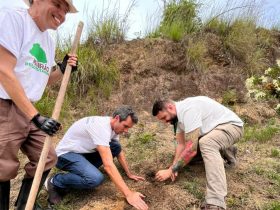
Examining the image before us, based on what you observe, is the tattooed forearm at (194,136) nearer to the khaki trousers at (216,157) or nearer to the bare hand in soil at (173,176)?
the khaki trousers at (216,157)

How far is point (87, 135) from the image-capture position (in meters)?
4.52

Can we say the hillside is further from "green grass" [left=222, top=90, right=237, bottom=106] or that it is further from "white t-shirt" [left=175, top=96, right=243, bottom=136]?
"white t-shirt" [left=175, top=96, right=243, bottom=136]

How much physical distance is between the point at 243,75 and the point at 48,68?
578cm

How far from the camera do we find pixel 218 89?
7961 mm

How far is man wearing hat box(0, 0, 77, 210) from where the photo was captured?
303cm

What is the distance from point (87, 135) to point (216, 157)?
138 centimetres

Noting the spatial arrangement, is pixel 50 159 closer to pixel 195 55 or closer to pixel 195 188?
pixel 195 188

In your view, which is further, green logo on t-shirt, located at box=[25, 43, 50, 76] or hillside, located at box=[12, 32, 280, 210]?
hillside, located at box=[12, 32, 280, 210]

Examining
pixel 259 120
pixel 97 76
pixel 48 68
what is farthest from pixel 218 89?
pixel 48 68

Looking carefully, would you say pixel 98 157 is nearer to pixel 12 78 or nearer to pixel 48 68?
pixel 48 68

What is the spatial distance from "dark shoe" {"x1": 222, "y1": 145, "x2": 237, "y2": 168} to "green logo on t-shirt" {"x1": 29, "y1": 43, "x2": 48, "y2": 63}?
101 inches

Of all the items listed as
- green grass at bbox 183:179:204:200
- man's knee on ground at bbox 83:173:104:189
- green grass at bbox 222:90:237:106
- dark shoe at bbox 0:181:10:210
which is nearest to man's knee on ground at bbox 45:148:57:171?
dark shoe at bbox 0:181:10:210

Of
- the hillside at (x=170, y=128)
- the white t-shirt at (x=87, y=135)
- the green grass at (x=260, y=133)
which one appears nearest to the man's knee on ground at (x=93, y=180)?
the hillside at (x=170, y=128)

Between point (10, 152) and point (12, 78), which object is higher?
point (12, 78)
